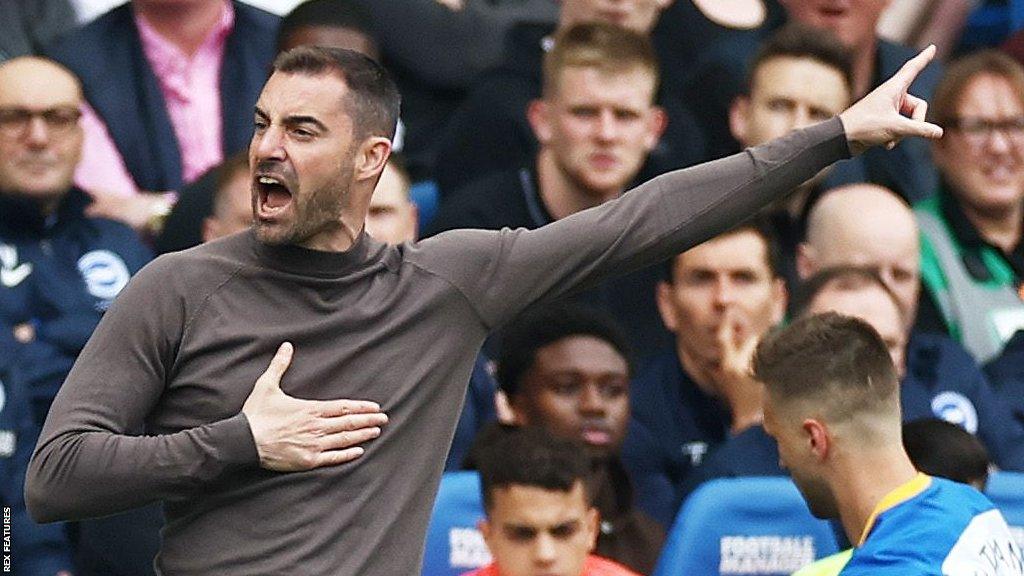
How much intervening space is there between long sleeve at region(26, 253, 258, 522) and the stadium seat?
3252 millimetres

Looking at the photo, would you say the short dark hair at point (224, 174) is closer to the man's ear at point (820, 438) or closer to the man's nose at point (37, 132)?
the man's nose at point (37, 132)

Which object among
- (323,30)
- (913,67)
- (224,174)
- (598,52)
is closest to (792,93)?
(598,52)

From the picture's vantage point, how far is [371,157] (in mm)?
4031

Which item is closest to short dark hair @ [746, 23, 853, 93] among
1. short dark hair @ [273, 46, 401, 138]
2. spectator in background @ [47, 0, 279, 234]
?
spectator in background @ [47, 0, 279, 234]

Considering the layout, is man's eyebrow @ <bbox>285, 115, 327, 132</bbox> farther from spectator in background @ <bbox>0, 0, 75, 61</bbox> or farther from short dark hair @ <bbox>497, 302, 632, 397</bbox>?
spectator in background @ <bbox>0, 0, 75, 61</bbox>

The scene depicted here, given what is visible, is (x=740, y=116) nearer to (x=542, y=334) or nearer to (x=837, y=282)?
(x=837, y=282)

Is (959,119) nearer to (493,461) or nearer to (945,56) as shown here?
(945,56)

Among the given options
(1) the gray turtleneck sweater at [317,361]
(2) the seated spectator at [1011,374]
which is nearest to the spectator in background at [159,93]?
(2) the seated spectator at [1011,374]

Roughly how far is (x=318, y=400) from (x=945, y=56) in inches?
223

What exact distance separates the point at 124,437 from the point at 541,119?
394cm

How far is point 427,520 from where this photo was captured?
401cm

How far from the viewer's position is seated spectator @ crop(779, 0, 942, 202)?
8141 mm

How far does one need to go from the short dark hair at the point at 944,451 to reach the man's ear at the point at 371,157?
2.50 m

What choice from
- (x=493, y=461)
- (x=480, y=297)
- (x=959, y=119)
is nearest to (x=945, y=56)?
(x=959, y=119)
